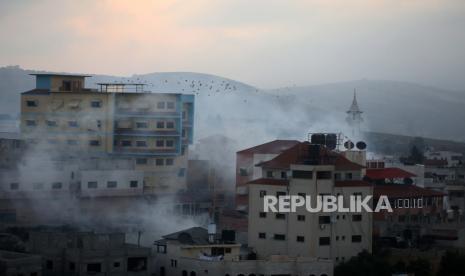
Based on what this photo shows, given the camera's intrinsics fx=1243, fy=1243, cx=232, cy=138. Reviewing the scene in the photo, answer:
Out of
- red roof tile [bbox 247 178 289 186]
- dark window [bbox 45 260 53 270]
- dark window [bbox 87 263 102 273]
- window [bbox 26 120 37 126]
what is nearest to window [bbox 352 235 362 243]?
red roof tile [bbox 247 178 289 186]

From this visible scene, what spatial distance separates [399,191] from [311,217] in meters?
6.17

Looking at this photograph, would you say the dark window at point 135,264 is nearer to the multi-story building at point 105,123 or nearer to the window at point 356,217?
the window at point 356,217

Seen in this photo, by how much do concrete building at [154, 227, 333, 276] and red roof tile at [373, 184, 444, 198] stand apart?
5.94 m

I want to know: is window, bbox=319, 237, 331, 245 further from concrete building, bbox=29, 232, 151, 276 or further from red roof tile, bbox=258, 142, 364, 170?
concrete building, bbox=29, 232, 151, 276

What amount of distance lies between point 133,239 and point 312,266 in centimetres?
530

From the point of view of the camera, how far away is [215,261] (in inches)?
1070

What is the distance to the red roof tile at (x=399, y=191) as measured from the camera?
34.0 m

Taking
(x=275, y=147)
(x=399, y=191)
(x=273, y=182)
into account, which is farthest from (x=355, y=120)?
(x=273, y=182)

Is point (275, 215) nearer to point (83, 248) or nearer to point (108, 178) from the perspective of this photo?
point (83, 248)

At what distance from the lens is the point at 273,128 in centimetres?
5288

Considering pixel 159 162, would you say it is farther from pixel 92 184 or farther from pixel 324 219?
pixel 324 219

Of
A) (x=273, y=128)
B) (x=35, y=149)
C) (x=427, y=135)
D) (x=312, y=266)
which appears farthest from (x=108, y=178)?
(x=427, y=135)

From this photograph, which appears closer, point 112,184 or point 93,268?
point 93,268

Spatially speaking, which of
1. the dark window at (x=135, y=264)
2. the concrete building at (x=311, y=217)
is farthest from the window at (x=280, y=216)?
the dark window at (x=135, y=264)
